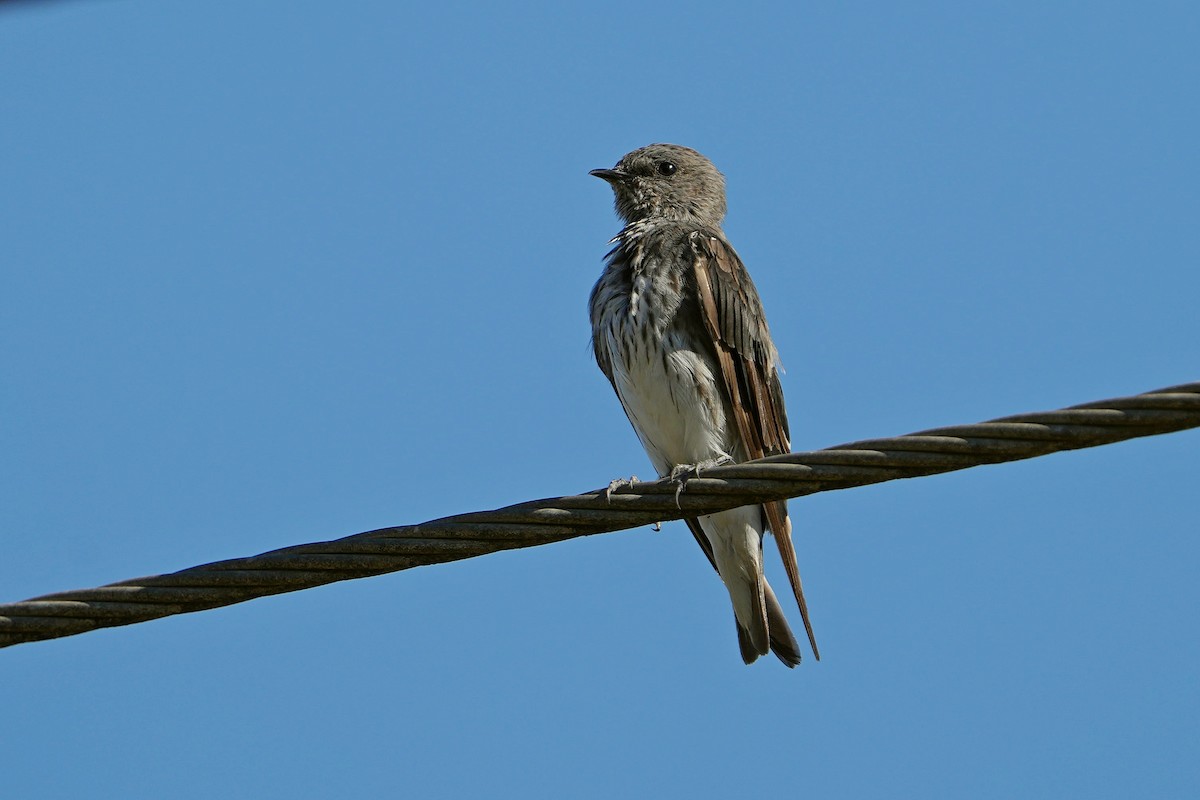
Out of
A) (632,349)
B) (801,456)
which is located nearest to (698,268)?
(632,349)

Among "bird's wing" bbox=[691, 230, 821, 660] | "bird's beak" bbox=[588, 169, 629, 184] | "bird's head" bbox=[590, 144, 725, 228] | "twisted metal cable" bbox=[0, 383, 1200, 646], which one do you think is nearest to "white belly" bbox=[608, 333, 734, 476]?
"bird's wing" bbox=[691, 230, 821, 660]

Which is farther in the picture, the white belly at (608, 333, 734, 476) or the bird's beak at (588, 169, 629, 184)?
the bird's beak at (588, 169, 629, 184)

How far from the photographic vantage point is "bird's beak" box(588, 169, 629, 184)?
9352 millimetres

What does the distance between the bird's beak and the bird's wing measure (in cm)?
194

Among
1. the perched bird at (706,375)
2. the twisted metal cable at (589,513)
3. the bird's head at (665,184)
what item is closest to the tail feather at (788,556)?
the perched bird at (706,375)

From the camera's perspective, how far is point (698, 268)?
743 cm

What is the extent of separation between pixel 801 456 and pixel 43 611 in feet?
7.99

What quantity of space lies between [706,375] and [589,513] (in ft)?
8.71

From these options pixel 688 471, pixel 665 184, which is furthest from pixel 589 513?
pixel 665 184

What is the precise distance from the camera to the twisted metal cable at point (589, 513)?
13.5 ft

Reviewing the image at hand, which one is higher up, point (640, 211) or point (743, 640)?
point (640, 211)

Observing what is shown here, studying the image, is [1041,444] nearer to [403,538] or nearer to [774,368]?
[403,538]

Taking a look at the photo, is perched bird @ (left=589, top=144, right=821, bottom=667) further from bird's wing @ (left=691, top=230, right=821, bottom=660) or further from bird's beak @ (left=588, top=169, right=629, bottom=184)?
bird's beak @ (left=588, top=169, right=629, bottom=184)

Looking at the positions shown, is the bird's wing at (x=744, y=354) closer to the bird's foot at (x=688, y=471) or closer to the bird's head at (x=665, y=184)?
the bird's foot at (x=688, y=471)
